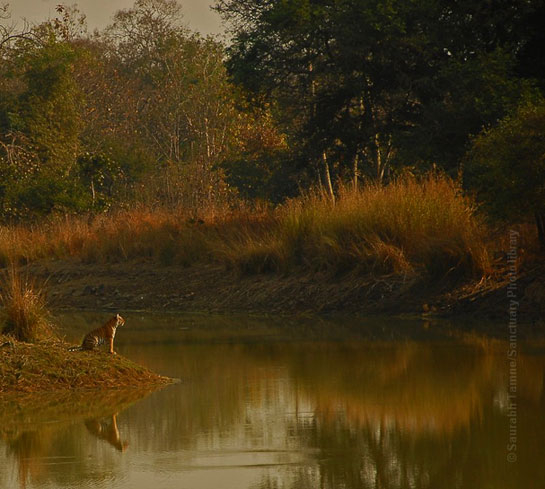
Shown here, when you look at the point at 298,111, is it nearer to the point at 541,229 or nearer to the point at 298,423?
the point at 541,229

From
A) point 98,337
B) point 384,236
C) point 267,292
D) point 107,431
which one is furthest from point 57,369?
point 384,236

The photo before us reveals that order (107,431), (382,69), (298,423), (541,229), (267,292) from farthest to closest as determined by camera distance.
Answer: (382,69) < (267,292) < (541,229) < (298,423) < (107,431)

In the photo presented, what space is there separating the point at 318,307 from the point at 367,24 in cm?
756

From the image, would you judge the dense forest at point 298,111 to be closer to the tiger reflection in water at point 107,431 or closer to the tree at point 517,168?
the tree at point 517,168

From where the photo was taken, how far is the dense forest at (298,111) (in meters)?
19.5

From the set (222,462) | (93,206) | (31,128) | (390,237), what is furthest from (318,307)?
(31,128)

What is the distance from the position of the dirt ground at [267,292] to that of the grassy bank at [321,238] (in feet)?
0.95

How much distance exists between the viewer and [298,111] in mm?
27906

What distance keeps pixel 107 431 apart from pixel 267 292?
10.9 m

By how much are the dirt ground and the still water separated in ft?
9.45

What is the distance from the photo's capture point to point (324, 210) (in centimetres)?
2050

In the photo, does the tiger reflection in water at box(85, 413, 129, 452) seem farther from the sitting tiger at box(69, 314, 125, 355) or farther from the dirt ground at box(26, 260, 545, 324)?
the dirt ground at box(26, 260, 545, 324)

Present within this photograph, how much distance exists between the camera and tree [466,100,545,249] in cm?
1578

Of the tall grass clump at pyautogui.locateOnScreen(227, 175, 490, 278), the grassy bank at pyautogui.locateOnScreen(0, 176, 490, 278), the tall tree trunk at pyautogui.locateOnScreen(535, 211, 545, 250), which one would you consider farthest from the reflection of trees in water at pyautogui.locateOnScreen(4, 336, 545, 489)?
the grassy bank at pyautogui.locateOnScreen(0, 176, 490, 278)
